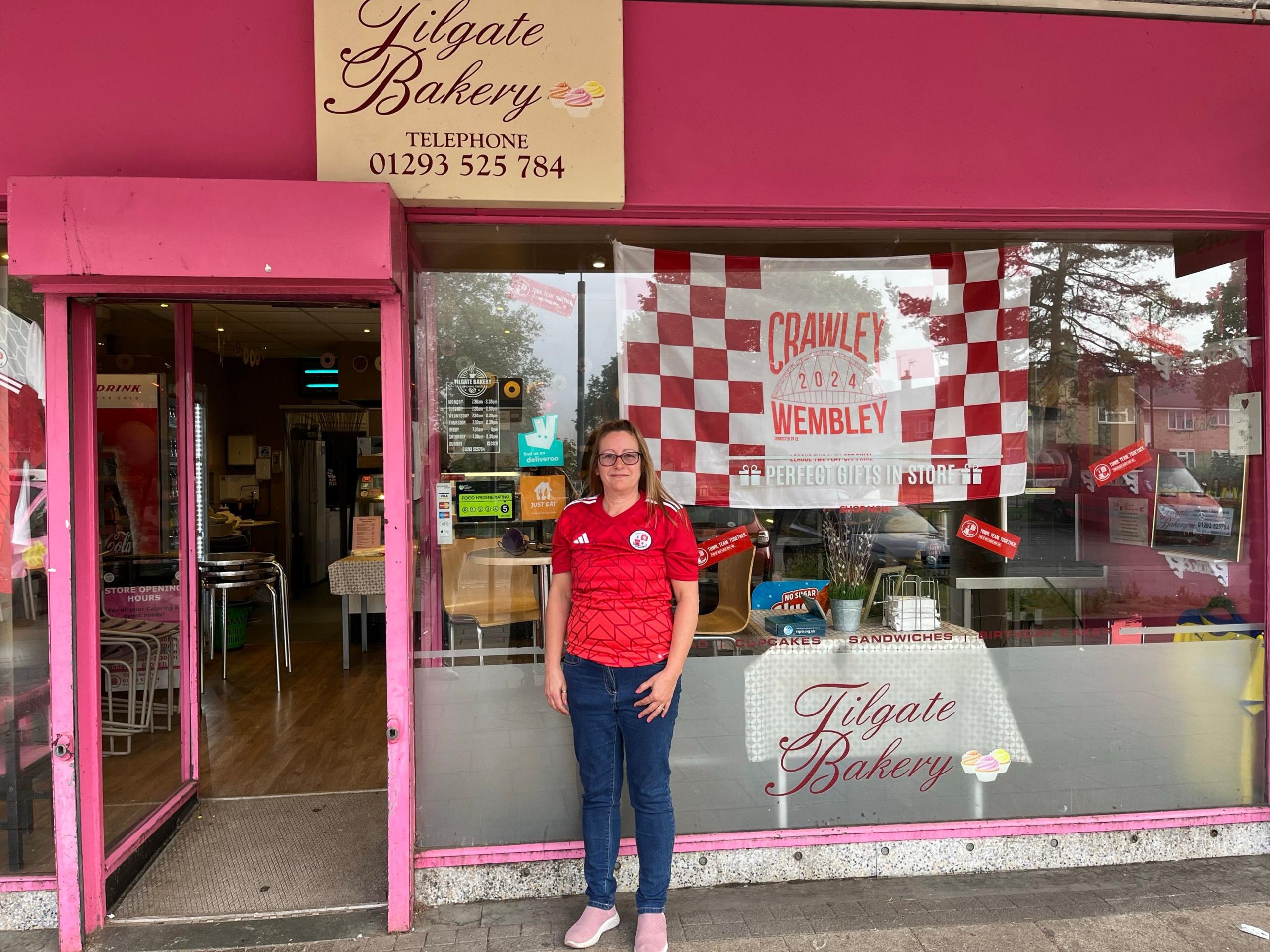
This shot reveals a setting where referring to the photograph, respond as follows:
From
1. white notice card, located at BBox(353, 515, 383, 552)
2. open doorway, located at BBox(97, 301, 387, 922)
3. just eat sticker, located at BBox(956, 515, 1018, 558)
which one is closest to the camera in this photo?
open doorway, located at BBox(97, 301, 387, 922)

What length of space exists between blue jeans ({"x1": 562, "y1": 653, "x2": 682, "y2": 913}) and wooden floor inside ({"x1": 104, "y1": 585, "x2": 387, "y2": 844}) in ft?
4.24

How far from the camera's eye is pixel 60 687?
8.86 ft

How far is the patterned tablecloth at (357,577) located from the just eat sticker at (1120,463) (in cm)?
501

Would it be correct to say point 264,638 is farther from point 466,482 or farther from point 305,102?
point 305,102

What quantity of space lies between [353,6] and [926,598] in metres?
3.08

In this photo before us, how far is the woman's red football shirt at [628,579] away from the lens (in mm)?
2588

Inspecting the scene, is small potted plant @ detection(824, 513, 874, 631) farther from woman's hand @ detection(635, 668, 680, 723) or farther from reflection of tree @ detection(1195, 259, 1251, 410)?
reflection of tree @ detection(1195, 259, 1251, 410)

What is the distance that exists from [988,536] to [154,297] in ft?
10.9

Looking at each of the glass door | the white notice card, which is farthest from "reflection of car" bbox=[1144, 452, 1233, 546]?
the white notice card

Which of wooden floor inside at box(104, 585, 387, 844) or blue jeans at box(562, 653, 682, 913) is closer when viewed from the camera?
blue jeans at box(562, 653, 682, 913)

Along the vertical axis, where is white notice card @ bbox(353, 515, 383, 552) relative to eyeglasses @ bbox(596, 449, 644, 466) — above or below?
below

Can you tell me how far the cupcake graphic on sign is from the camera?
2900 millimetres

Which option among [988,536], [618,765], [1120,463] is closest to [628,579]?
[618,765]

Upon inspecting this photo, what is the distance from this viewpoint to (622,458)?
2609mm
